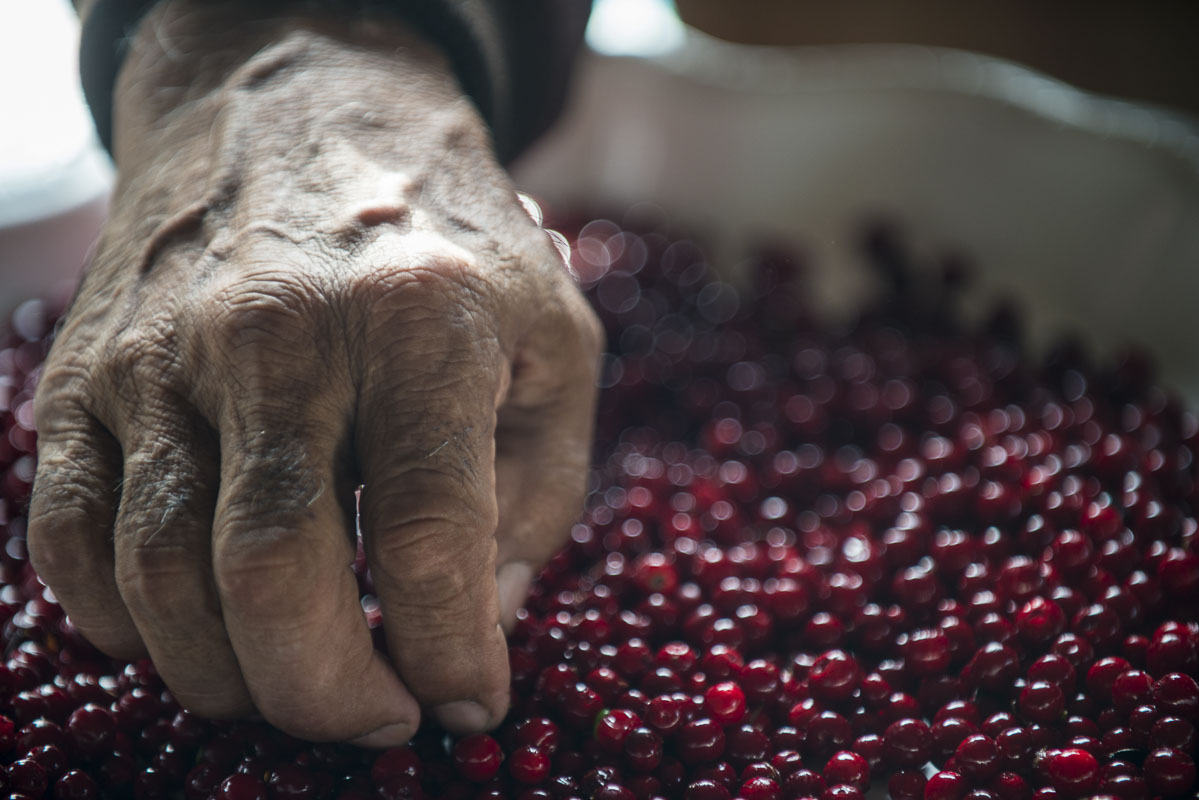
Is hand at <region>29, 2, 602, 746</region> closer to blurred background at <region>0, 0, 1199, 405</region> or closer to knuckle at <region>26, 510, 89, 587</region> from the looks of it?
knuckle at <region>26, 510, 89, 587</region>

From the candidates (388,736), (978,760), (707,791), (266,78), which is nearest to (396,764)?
(388,736)

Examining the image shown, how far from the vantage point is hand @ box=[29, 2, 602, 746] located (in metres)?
0.78

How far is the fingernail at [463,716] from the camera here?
900 millimetres

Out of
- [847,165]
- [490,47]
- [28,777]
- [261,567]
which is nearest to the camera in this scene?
[261,567]

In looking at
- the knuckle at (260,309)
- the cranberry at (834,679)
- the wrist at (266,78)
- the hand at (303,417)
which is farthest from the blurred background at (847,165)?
the cranberry at (834,679)

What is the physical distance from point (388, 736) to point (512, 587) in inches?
7.2

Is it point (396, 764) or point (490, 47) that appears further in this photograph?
point (490, 47)

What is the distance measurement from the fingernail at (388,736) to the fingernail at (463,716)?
0.12 ft

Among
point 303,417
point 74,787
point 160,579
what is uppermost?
point 303,417

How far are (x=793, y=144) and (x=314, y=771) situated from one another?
1.60 metres

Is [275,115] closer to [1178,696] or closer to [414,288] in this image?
[414,288]

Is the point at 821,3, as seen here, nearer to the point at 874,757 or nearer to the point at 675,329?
the point at 675,329

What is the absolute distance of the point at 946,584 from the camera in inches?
45.1

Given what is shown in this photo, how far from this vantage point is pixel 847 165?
80.5 inches
